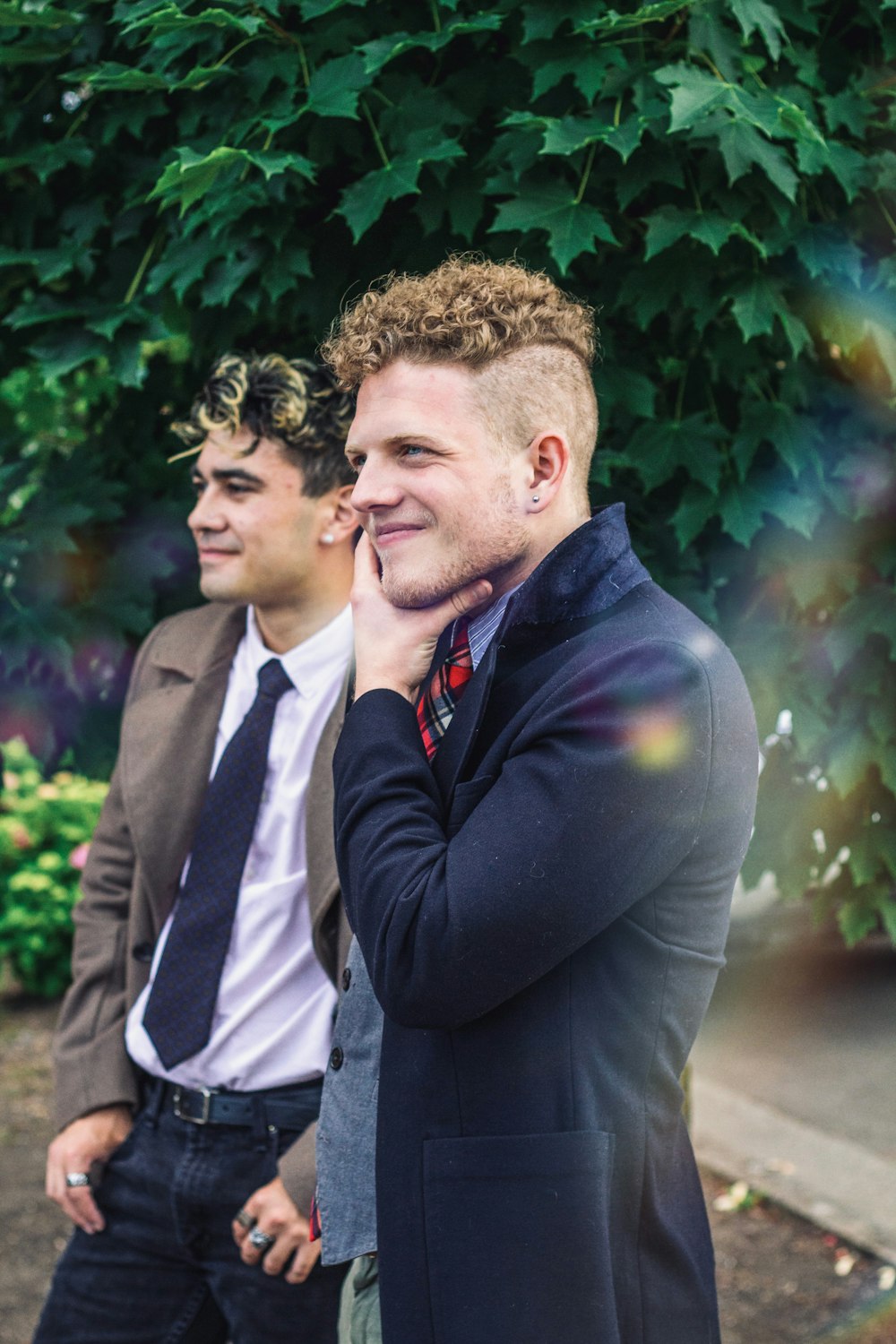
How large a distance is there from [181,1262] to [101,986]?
0.54 meters

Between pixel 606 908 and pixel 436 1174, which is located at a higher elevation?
pixel 606 908

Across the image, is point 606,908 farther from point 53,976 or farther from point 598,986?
point 53,976

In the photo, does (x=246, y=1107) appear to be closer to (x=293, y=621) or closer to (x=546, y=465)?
(x=293, y=621)

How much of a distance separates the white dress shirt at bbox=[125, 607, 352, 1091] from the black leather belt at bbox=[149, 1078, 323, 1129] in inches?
0.7

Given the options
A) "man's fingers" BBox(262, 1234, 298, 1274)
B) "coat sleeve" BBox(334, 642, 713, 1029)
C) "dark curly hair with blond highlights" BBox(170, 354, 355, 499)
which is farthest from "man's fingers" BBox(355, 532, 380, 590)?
"man's fingers" BBox(262, 1234, 298, 1274)

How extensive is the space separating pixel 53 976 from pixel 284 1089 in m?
5.15

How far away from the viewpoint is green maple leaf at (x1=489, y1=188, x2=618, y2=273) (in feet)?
7.09

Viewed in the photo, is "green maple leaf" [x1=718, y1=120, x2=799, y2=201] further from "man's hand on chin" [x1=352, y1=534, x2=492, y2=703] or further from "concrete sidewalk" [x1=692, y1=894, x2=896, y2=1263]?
"concrete sidewalk" [x1=692, y1=894, x2=896, y2=1263]

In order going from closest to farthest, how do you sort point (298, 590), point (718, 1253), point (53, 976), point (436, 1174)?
point (436, 1174) < point (298, 590) < point (718, 1253) < point (53, 976)

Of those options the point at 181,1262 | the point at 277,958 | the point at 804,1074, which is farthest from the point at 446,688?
the point at 804,1074

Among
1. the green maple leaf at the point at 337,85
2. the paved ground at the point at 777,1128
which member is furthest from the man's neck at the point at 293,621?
the paved ground at the point at 777,1128

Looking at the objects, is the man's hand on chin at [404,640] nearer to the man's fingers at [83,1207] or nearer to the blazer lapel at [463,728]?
the blazer lapel at [463,728]

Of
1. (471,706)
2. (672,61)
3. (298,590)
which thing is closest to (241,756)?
(298,590)

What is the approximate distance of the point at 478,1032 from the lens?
1.48 meters
